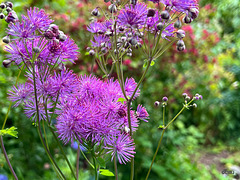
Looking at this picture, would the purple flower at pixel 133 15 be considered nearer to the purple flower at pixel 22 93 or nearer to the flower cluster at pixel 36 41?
the flower cluster at pixel 36 41

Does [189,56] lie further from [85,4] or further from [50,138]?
[50,138]

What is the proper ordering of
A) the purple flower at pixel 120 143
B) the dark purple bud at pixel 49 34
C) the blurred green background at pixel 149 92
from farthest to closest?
the blurred green background at pixel 149 92 < the purple flower at pixel 120 143 < the dark purple bud at pixel 49 34

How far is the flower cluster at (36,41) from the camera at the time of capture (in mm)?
817

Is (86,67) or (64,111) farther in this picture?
(86,67)

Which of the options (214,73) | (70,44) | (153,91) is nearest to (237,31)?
(214,73)

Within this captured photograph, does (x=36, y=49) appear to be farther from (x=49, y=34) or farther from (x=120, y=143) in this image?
(x=120, y=143)

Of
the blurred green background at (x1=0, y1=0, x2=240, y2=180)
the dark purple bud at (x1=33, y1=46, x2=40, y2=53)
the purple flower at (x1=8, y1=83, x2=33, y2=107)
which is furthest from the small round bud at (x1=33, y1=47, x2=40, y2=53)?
the blurred green background at (x1=0, y1=0, x2=240, y2=180)

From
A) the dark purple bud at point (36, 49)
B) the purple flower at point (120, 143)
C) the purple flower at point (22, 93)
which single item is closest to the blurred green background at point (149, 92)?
the purple flower at point (22, 93)

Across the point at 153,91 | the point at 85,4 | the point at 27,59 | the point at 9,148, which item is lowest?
the point at 9,148

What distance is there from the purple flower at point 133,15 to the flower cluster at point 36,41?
182 millimetres

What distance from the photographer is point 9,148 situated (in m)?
2.58

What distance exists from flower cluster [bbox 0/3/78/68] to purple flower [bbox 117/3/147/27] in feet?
0.60

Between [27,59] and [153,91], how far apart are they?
1.96 m

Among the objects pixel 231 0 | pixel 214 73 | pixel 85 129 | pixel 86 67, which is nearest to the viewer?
pixel 85 129
